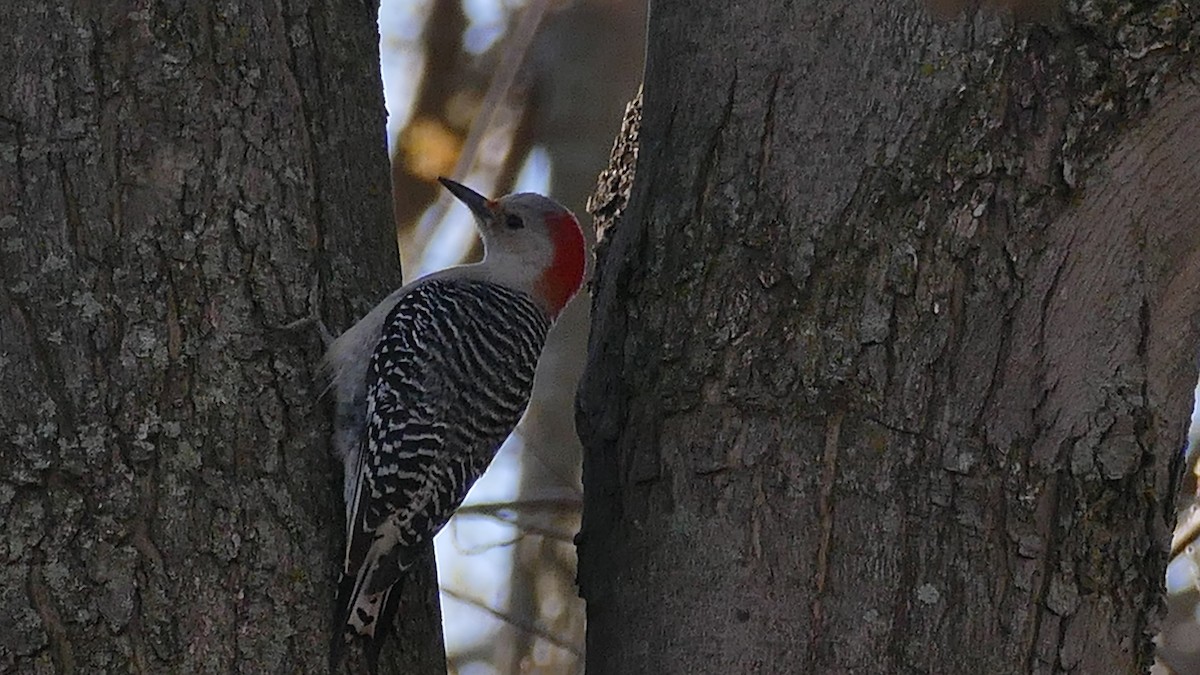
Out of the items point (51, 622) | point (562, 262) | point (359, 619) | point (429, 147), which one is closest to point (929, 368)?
point (359, 619)

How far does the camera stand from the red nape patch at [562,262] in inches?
190

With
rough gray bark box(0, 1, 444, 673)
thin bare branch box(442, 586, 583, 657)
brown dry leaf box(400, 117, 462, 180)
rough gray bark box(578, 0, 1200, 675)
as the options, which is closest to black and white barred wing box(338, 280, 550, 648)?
rough gray bark box(0, 1, 444, 673)

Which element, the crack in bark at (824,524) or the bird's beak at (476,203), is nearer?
the crack in bark at (824,524)

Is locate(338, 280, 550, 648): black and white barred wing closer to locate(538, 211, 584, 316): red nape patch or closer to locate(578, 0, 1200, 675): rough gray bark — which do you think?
locate(538, 211, 584, 316): red nape patch

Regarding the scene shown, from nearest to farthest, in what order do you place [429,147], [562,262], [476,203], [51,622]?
[51,622], [562,262], [476,203], [429,147]

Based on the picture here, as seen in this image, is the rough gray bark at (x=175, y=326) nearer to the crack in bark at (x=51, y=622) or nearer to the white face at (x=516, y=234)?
the crack in bark at (x=51, y=622)

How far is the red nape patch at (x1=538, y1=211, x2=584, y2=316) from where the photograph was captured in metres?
4.82

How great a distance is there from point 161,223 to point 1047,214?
1660 millimetres

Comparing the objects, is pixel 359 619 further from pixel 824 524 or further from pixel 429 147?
pixel 429 147

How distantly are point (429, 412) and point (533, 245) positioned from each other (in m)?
1.23

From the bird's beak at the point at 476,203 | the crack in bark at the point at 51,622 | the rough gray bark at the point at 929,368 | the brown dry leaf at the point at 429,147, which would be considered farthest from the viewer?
the brown dry leaf at the point at 429,147

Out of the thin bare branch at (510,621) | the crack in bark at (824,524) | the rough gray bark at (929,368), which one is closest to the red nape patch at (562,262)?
the thin bare branch at (510,621)

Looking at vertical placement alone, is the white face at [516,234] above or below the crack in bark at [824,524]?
above

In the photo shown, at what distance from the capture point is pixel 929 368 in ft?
9.27
